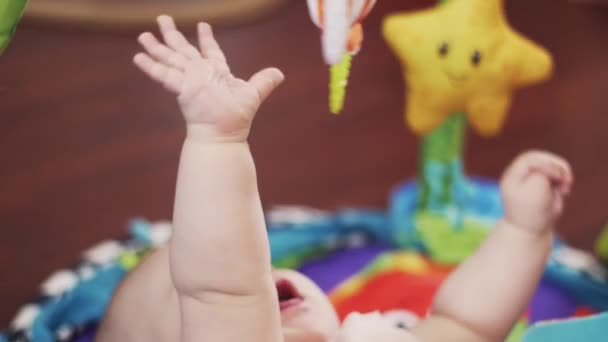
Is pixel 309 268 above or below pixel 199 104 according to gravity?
below

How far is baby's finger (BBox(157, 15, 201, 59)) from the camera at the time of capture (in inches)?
15.9

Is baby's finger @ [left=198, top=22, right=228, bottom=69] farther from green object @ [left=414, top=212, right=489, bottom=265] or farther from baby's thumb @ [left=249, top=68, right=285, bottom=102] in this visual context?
green object @ [left=414, top=212, right=489, bottom=265]

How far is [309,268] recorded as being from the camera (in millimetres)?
765

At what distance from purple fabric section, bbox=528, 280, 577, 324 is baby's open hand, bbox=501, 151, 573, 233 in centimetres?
19

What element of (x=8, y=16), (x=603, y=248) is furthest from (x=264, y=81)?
(x=603, y=248)

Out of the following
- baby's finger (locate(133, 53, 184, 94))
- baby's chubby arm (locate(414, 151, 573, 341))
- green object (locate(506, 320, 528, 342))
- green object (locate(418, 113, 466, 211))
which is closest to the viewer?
baby's finger (locate(133, 53, 184, 94))

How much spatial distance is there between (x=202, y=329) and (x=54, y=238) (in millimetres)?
468

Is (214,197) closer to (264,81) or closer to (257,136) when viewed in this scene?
(264,81)

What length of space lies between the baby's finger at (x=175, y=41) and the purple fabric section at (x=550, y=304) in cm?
42

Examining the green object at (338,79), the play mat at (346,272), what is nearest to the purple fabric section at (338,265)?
the play mat at (346,272)

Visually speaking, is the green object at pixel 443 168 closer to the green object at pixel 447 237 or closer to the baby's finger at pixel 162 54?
the green object at pixel 447 237

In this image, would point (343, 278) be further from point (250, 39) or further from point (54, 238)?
point (250, 39)

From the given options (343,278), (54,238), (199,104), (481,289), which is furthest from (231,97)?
(54,238)

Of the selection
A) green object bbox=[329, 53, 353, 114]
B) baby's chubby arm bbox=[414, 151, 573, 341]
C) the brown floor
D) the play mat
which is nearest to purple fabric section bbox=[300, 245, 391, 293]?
the play mat
